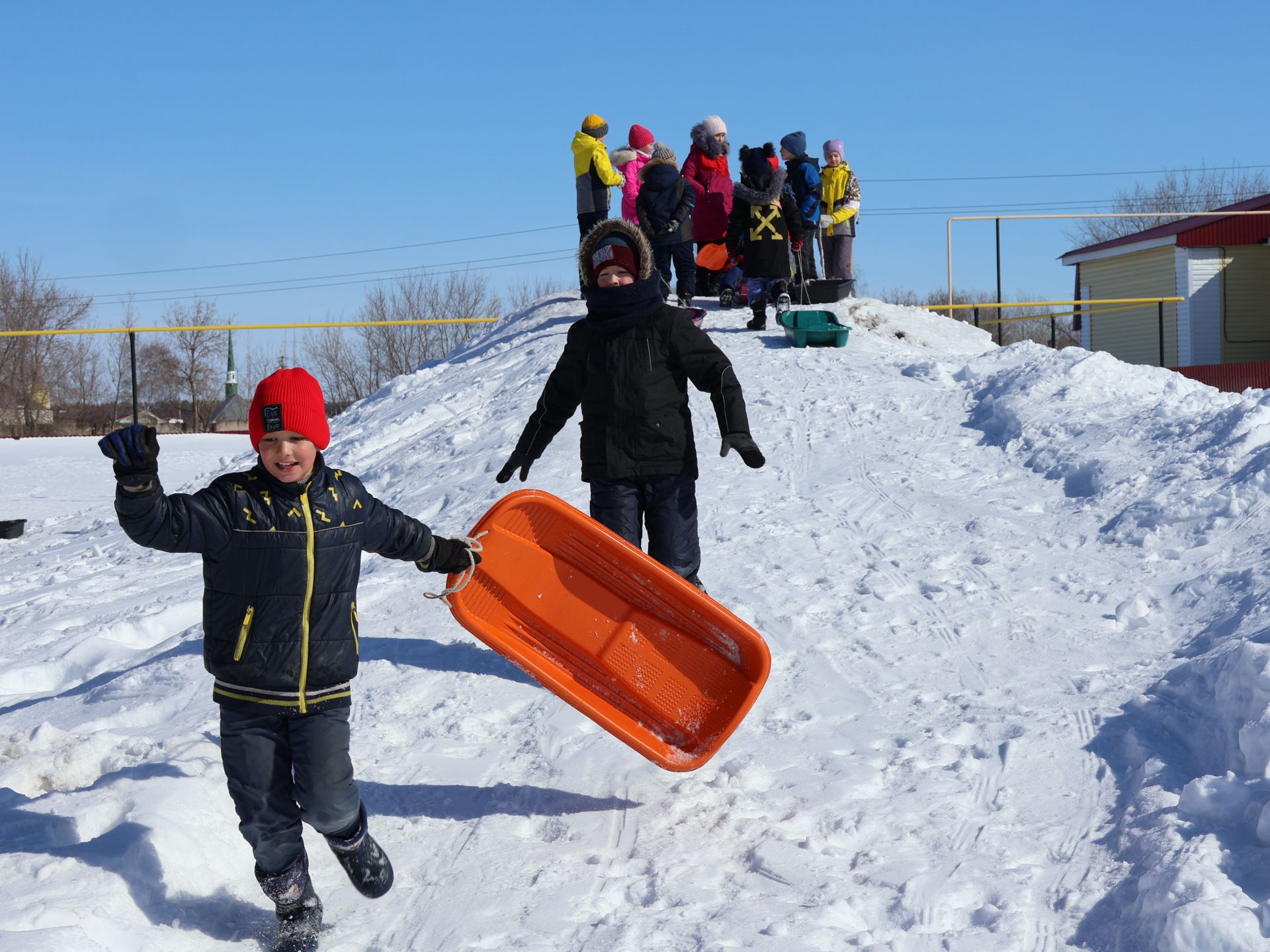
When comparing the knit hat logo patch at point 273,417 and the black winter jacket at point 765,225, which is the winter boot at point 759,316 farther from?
the knit hat logo patch at point 273,417

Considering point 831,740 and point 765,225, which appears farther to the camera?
point 765,225

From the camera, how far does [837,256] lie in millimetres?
12852

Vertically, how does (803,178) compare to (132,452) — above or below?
above

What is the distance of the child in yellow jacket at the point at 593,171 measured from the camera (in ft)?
38.0

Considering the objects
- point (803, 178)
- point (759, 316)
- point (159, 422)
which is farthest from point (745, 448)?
point (159, 422)

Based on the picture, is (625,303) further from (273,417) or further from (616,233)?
(273,417)

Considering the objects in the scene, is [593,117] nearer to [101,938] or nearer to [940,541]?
[940,541]

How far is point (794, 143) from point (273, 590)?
1025 cm

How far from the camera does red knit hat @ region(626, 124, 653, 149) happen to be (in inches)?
500

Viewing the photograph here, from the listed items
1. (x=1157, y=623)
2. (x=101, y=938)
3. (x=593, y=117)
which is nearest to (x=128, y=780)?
(x=101, y=938)

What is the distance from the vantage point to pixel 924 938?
2.64 m

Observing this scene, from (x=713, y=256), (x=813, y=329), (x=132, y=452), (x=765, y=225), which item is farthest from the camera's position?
(x=713, y=256)

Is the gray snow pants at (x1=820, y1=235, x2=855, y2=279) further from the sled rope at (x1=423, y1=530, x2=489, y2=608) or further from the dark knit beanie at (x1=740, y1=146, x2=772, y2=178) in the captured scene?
the sled rope at (x1=423, y1=530, x2=489, y2=608)

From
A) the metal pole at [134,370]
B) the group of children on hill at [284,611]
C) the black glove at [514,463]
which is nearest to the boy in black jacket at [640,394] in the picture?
the black glove at [514,463]
